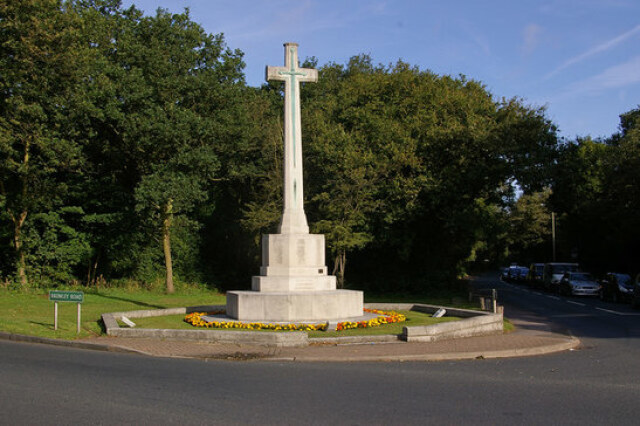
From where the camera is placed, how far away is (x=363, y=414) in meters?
6.91

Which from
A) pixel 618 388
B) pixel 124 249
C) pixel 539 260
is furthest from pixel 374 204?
pixel 539 260

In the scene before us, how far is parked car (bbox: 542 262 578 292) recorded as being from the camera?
4181cm

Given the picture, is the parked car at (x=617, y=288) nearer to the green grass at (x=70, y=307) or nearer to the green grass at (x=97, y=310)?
the green grass at (x=97, y=310)

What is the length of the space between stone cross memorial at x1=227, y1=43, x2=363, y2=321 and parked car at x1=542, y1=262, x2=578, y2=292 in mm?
28796

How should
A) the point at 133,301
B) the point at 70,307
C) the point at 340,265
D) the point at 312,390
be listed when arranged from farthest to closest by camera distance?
the point at 340,265 < the point at 133,301 < the point at 70,307 < the point at 312,390

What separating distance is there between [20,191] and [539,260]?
203 feet

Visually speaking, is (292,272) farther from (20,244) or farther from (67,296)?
(20,244)

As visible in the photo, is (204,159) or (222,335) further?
(204,159)

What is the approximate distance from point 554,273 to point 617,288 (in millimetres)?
12178

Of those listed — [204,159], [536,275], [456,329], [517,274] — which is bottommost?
[517,274]

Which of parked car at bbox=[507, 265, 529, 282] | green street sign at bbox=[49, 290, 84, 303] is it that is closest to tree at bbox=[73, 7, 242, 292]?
green street sign at bbox=[49, 290, 84, 303]

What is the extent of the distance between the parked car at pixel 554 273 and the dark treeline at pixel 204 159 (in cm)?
647

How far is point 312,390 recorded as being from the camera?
8.29 meters

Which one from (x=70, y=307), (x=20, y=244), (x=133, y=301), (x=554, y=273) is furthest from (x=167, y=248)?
(x=554, y=273)
